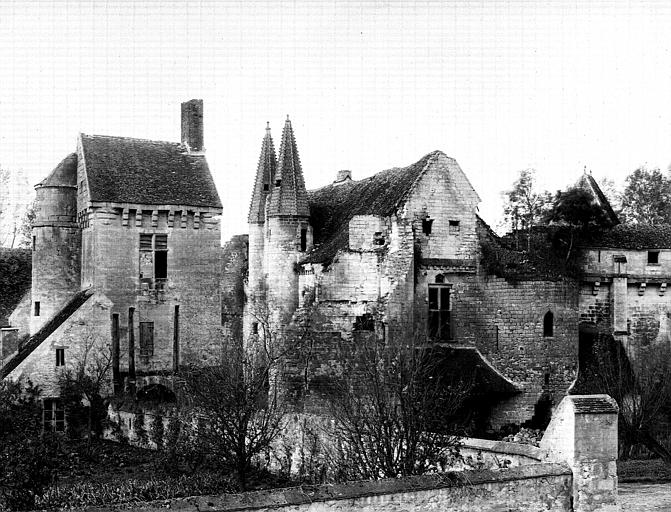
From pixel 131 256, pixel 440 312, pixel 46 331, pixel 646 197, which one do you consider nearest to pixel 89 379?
pixel 46 331

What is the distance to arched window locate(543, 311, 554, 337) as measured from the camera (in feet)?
115

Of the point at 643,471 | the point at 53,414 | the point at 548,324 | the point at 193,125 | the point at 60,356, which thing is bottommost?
the point at 643,471

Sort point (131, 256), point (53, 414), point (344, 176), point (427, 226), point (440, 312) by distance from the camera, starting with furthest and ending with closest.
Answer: point (344, 176)
point (131, 256)
point (53, 414)
point (440, 312)
point (427, 226)

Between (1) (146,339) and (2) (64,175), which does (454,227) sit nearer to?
(1) (146,339)

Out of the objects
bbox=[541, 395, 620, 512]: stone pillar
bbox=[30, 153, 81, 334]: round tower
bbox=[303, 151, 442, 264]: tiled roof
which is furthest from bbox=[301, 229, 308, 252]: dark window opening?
bbox=[541, 395, 620, 512]: stone pillar

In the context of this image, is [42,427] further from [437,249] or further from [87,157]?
[437,249]

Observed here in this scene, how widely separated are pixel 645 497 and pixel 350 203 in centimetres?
1615

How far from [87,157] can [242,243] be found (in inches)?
635

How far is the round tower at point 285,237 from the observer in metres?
36.8

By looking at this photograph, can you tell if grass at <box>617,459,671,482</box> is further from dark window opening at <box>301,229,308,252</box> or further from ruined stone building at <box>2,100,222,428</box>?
ruined stone building at <box>2,100,222,428</box>

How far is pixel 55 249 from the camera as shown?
4250 cm

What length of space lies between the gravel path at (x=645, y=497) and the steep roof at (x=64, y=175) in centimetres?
2584

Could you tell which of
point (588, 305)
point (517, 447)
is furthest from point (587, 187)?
point (517, 447)

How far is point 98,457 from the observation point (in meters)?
33.8
